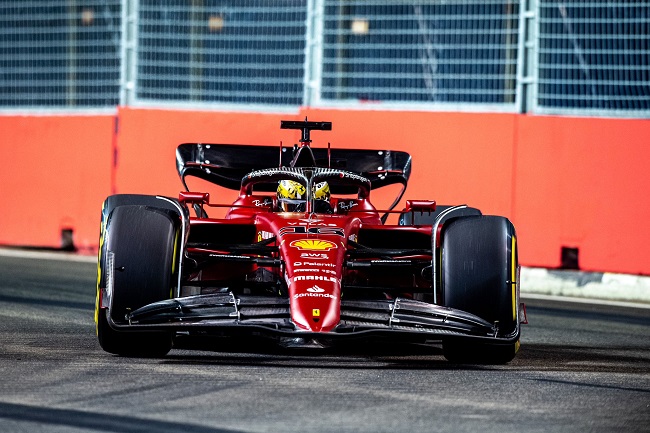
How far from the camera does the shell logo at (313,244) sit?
8.35 metres

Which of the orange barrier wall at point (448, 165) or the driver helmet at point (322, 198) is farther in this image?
the orange barrier wall at point (448, 165)

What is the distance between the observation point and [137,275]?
8.23 m

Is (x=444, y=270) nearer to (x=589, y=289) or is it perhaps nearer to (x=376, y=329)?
(x=376, y=329)

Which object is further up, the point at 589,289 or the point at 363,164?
the point at 363,164

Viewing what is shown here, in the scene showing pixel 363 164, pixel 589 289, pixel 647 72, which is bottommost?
pixel 589 289

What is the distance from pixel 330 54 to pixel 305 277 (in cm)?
799

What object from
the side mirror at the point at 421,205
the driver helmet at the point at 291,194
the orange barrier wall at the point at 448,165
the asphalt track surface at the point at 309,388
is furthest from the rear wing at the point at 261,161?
the orange barrier wall at the point at 448,165

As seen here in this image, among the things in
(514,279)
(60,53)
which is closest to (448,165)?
(60,53)

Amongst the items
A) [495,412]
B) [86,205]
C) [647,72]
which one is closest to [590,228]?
[647,72]

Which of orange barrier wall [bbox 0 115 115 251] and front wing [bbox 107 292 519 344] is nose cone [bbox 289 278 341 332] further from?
orange barrier wall [bbox 0 115 115 251]

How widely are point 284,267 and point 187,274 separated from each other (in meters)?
1.01

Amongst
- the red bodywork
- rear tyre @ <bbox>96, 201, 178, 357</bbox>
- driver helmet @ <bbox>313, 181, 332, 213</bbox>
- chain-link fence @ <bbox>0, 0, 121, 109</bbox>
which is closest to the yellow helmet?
driver helmet @ <bbox>313, 181, 332, 213</bbox>

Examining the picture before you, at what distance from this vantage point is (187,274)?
29.9 feet

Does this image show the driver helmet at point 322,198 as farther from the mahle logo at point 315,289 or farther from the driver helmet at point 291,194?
the mahle logo at point 315,289
